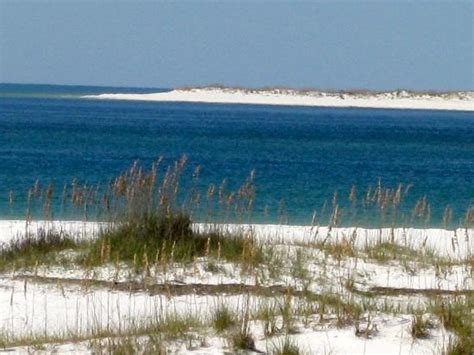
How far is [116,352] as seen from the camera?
6.40 m

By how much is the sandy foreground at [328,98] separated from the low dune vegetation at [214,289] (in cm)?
10789

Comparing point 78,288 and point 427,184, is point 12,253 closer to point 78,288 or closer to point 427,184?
point 78,288

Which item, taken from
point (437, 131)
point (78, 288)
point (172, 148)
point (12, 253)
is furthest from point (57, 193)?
point (437, 131)

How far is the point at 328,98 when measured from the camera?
12706 cm

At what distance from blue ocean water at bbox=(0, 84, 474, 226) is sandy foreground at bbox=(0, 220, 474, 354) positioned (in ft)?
23.1

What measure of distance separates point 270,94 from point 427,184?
321 ft

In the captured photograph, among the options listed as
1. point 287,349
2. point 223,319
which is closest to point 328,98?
point 223,319

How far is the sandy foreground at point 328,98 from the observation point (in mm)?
118688

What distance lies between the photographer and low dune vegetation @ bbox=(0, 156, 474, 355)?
22.6 ft

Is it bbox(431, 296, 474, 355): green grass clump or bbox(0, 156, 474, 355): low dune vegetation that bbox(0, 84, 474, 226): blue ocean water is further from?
bbox(431, 296, 474, 355): green grass clump

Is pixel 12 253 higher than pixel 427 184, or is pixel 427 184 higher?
pixel 12 253

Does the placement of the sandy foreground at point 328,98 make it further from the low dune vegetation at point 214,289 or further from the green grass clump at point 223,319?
the green grass clump at point 223,319

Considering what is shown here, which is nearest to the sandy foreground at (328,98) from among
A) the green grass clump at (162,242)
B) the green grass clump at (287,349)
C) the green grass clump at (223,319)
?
the green grass clump at (162,242)

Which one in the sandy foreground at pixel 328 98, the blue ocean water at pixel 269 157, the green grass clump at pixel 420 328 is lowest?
the sandy foreground at pixel 328 98
